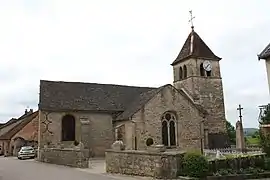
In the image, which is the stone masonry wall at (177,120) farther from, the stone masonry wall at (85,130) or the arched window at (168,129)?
the stone masonry wall at (85,130)

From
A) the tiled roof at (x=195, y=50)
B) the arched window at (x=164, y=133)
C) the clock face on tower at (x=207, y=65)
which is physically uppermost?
the tiled roof at (x=195, y=50)

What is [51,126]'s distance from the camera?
31641mm

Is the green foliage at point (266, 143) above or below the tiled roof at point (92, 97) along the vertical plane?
below

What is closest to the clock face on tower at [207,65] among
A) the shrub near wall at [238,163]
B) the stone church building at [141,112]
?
the stone church building at [141,112]

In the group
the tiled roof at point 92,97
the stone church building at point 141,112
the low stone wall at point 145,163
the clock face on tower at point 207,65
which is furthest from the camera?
the clock face on tower at point 207,65

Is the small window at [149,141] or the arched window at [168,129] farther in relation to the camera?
the arched window at [168,129]

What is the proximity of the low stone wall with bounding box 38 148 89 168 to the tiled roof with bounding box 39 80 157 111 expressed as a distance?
5036 mm

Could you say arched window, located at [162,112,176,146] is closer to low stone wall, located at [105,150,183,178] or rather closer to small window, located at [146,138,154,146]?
small window, located at [146,138,154,146]

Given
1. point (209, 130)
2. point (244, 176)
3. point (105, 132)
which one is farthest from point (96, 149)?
point (244, 176)

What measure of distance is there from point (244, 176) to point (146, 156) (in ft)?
15.0

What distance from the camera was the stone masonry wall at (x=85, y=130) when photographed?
31359 millimetres

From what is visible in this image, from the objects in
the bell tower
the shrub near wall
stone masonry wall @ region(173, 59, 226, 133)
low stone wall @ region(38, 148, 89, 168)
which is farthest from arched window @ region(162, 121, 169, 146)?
the shrub near wall

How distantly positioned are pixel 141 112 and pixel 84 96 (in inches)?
320

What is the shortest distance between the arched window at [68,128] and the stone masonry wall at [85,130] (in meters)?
0.44
